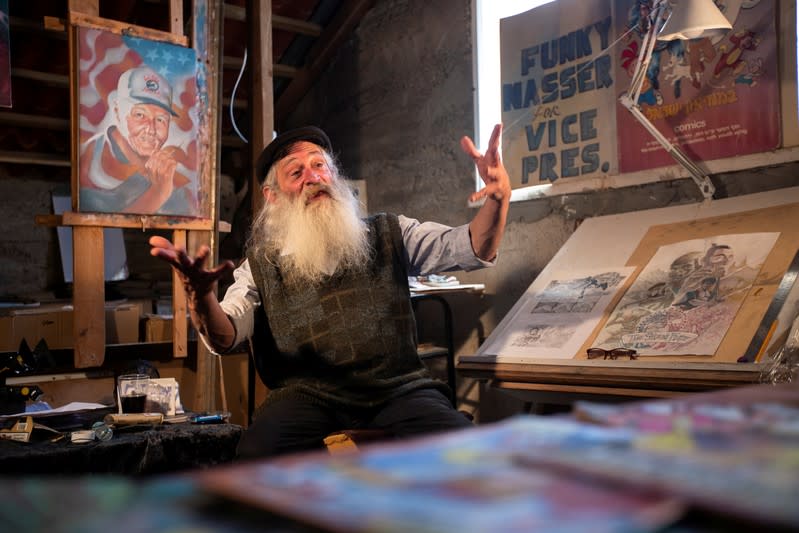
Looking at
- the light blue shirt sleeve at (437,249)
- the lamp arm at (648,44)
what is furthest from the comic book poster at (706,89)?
the light blue shirt sleeve at (437,249)

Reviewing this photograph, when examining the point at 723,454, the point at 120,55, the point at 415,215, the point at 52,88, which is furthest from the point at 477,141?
the point at 723,454

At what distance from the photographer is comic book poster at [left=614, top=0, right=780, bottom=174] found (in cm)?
275

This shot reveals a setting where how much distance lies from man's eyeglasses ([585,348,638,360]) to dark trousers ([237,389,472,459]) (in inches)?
20.5

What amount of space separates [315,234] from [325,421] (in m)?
0.61

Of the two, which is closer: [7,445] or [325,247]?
[7,445]

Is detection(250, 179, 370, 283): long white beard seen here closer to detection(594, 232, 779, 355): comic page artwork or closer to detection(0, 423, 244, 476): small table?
detection(0, 423, 244, 476): small table

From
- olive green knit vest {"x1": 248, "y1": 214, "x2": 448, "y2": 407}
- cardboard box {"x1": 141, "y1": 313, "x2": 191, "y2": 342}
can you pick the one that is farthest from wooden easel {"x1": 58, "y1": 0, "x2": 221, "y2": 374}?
olive green knit vest {"x1": 248, "y1": 214, "x2": 448, "y2": 407}

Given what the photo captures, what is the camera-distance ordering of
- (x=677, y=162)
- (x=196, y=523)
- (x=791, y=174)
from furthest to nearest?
Answer: (x=677, y=162), (x=791, y=174), (x=196, y=523)

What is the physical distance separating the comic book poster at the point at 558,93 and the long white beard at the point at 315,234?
1.34 meters

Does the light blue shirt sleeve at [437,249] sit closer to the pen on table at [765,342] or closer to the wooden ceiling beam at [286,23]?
the pen on table at [765,342]

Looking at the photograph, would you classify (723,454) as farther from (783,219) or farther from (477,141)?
(477,141)

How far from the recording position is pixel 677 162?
3016 mm

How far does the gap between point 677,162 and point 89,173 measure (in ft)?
7.80

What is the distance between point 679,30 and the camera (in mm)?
2488
